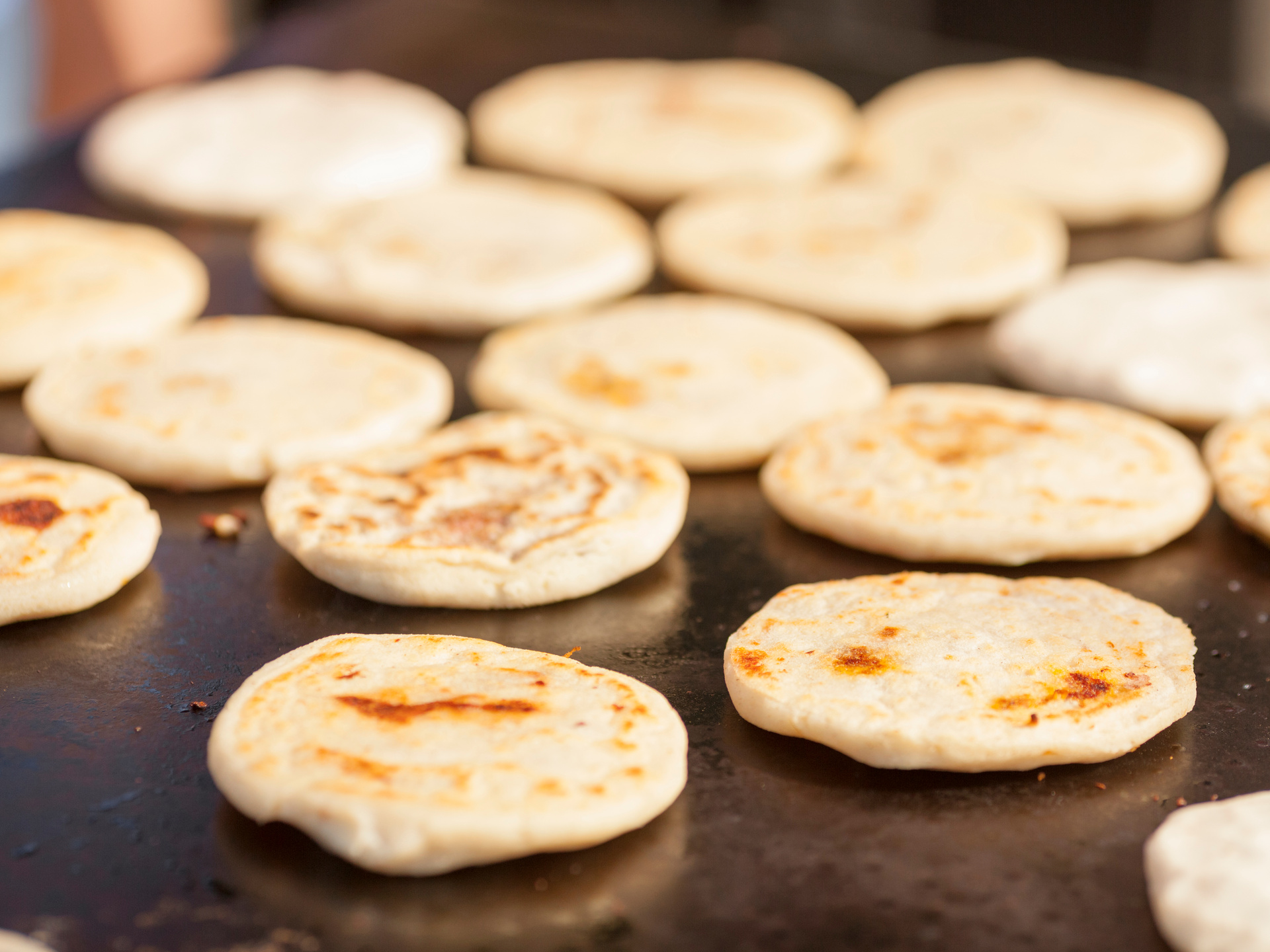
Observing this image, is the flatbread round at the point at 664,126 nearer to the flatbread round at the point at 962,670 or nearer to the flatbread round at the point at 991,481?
the flatbread round at the point at 991,481

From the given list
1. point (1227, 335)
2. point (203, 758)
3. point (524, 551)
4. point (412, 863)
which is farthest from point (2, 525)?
point (1227, 335)

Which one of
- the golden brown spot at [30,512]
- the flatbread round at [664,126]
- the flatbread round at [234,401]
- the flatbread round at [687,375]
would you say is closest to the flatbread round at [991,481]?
the flatbread round at [687,375]

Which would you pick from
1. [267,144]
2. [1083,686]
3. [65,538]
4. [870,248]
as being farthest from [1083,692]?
[267,144]

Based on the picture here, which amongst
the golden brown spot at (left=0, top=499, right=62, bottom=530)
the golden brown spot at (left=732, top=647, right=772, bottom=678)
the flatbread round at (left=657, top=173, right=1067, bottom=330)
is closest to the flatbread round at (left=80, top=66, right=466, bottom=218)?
the flatbread round at (left=657, top=173, right=1067, bottom=330)

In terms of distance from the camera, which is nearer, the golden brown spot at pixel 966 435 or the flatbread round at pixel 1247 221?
the golden brown spot at pixel 966 435

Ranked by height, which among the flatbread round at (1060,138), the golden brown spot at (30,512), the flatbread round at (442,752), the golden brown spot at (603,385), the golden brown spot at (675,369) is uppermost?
the flatbread round at (1060,138)

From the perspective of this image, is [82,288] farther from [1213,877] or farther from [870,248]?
[1213,877]
